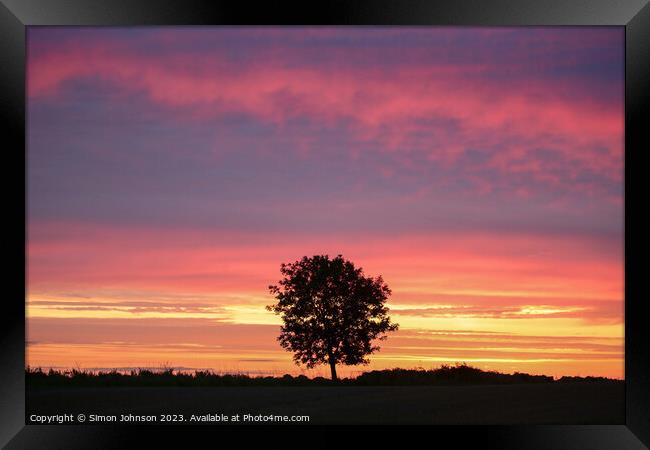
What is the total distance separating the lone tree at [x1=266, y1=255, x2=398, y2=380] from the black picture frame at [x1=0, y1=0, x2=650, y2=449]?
23697mm

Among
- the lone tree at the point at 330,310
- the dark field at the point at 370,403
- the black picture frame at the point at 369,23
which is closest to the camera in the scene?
the black picture frame at the point at 369,23

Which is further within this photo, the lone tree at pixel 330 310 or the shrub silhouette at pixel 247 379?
the lone tree at pixel 330 310

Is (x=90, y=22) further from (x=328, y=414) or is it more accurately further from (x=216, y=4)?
(x=328, y=414)

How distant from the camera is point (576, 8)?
9.06 m

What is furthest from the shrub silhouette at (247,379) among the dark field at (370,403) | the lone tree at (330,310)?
the lone tree at (330,310)

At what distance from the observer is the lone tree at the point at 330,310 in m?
33.0

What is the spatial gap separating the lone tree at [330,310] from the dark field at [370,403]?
716 inches

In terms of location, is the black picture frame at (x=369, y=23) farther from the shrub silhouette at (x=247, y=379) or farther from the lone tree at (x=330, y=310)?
the lone tree at (x=330, y=310)

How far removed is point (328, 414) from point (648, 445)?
5195 millimetres

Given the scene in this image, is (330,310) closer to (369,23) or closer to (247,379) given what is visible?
(247,379)

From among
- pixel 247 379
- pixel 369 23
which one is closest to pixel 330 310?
pixel 247 379

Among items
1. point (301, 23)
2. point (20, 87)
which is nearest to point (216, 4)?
point (301, 23)

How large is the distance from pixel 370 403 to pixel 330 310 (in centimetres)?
2054

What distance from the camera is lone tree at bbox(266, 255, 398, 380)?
33.0 m
